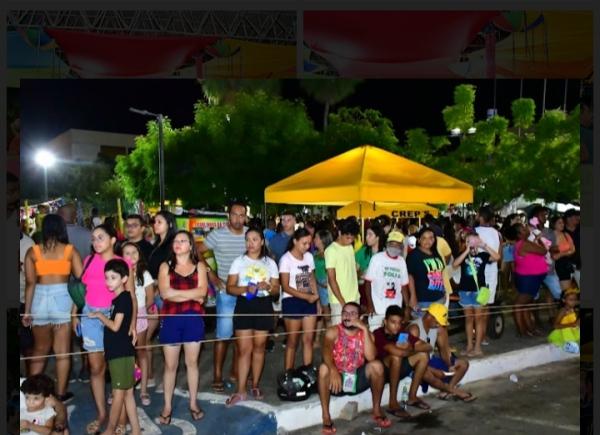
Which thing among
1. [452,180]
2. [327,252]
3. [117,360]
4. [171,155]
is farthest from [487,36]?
[171,155]

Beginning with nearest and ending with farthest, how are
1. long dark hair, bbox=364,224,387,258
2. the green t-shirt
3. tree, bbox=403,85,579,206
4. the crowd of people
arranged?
the crowd of people < the green t-shirt < long dark hair, bbox=364,224,387,258 < tree, bbox=403,85,579,206

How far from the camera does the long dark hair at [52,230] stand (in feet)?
16.6

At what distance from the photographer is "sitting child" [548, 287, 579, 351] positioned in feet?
23.1

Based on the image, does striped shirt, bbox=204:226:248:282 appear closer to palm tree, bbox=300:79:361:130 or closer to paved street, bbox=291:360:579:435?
paved street, bbox=291:360:579:435

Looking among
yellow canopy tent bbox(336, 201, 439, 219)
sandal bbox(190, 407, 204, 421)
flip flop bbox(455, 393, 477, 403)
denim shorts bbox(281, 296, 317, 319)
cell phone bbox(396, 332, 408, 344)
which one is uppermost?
yellow canopy tent bbox(336, 201, 439, 219)

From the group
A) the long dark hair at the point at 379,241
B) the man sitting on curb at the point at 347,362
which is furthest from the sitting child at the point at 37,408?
the long dark hair at the point at 379,241

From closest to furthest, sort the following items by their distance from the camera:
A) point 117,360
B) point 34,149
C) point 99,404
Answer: point 117,360 < point 99,404 < point 34,149

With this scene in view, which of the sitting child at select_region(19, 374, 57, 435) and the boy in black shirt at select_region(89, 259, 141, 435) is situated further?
the boy in black shirt at select_region(89, 259, 141, 435)

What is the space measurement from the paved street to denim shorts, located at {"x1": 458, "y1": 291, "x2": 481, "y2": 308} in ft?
2.92

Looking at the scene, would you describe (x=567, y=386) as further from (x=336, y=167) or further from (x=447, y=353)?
(x=336, y=167)

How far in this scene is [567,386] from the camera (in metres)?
6.41

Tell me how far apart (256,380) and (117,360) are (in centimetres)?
137

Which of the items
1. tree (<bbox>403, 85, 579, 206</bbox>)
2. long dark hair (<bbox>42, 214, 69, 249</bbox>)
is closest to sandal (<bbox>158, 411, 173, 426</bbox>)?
long dark hair (<bbox>42, 214, 69, 249</bbox>)

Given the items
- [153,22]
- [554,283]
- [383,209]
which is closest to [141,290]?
[153,22]
